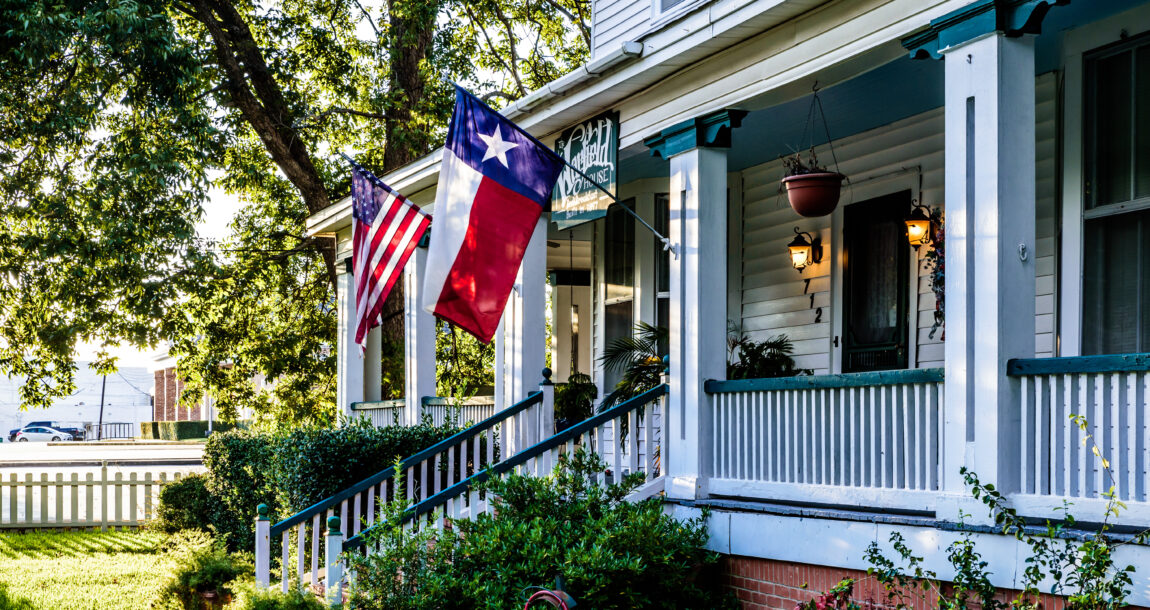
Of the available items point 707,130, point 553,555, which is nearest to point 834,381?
point 553,555

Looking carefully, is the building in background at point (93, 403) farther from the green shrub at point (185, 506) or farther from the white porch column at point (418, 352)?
the white porch column at point (418, 352)

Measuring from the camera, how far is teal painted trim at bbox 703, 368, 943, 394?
662 centimetres

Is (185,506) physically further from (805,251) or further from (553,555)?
(553,555)

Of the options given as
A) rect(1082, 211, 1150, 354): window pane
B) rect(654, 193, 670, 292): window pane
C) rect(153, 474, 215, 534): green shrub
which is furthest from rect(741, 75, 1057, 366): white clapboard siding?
rect(153, 474, 215, 534): green shrub

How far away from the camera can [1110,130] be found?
7.55m

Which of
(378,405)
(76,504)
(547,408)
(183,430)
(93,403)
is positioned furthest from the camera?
(93,403)

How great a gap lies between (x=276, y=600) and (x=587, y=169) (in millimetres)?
4782

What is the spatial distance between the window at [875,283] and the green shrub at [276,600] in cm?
529

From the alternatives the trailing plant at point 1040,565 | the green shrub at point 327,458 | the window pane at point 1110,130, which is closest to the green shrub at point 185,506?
the green shrub at point 327,458

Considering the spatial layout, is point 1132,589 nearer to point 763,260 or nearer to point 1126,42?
point 1126,42

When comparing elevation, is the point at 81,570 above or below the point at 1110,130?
below

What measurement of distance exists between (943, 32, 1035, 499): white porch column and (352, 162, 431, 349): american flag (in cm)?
649

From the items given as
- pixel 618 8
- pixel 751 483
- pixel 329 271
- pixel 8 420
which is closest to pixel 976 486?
pixel 751 483

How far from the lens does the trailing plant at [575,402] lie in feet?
39.9
